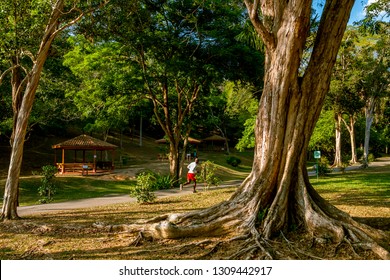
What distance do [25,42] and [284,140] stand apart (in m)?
8.61

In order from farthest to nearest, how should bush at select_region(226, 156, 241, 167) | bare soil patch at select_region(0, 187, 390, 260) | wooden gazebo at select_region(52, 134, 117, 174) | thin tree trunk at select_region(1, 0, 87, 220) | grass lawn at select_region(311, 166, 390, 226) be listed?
bush at select_region(226, 156, 241, 167)
wooden gazebo at select_region(52, 134, 117, 174)
thin tree trunk at select_region(1, 0, 87, 220)
grass lawn at select_region(311, 166, 390, 226)
bare soil patch at select_region(0, 187, 390, 260)

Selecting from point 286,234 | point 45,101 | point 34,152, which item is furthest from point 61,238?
point 34,152

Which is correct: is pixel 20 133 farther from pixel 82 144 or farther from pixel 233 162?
pixel 233 162

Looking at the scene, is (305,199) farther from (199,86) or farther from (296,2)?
(199,86)

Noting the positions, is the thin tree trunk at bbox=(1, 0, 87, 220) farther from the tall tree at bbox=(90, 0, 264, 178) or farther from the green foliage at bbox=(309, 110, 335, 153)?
the green foliage at bbox=(309, 110, 335, 153)

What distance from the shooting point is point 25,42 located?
11242 mm

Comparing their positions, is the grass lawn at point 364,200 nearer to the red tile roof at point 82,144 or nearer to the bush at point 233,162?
the red tile roof at point 82,144

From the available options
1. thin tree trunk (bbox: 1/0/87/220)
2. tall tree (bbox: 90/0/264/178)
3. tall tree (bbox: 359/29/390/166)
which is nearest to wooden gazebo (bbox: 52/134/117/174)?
tall tree (bbox: 90/0/264/178)

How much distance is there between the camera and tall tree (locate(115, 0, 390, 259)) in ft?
22.7

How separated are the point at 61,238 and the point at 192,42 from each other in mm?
13098

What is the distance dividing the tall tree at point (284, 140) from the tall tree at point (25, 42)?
4679 mm

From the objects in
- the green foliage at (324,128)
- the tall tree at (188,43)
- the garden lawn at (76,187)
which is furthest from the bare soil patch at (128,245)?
the green foliage at (324,128)

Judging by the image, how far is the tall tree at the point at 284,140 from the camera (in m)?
6.93

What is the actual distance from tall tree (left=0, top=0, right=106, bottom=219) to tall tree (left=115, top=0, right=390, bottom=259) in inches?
184
